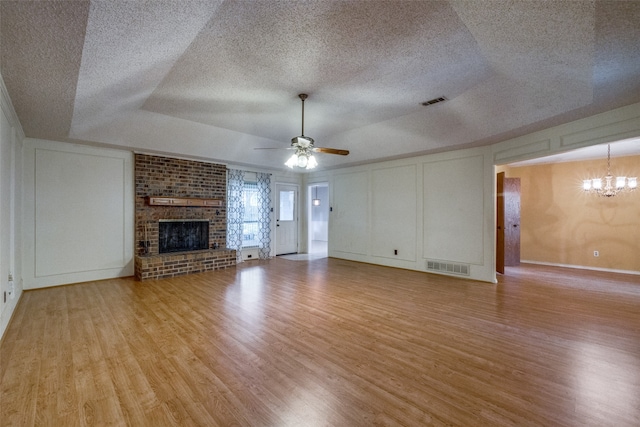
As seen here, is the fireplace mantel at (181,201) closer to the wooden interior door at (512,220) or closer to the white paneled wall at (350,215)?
the white paneled wall at (350,215)

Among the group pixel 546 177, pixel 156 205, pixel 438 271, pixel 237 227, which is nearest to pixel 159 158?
pixel 156 205

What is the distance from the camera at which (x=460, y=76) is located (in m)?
3.21

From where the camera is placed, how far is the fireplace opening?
5762 millimetres

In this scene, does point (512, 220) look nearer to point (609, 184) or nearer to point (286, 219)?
point (609, 184)

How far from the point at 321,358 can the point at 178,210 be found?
4876 mm

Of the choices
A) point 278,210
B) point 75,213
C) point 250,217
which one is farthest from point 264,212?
point 75,213

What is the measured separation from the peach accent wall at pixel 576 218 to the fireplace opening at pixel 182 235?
7680 mm

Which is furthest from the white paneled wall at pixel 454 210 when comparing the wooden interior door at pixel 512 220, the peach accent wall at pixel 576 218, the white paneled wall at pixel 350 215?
the peach accent wall at pixel 576 218

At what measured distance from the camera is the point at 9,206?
3344 millimetres

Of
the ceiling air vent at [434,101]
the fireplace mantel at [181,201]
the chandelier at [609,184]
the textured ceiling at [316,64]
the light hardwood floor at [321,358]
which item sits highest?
the ceiling air vent at [434,101]

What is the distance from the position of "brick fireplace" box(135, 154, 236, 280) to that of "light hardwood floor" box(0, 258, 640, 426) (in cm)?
105

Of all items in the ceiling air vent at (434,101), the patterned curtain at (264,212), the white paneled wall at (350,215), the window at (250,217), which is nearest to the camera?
the ceiling air vent at (434,101)

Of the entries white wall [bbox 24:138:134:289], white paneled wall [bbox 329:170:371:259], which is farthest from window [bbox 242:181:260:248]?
white wall [bbox 24:138:134:289]

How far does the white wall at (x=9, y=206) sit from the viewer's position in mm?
2826
